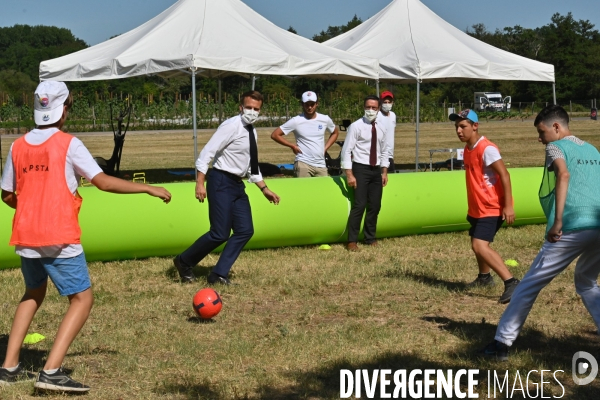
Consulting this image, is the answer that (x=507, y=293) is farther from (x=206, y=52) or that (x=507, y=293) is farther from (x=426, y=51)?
(x=426, y=51)

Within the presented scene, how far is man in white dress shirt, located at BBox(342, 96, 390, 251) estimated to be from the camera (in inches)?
387

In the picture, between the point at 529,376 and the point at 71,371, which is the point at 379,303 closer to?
the point at 529,376

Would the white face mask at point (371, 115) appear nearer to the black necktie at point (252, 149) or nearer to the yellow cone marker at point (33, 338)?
the black necktie at point (252, 149)

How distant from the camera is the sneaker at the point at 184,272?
26.2ft

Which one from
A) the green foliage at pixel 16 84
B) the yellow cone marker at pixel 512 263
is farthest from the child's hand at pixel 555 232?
the green foliage at pixel 16 84

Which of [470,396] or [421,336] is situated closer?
[470,396]

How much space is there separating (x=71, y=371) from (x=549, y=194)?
10.7 ft

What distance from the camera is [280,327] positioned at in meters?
6.35

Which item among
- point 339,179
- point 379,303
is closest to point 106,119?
point 339,179

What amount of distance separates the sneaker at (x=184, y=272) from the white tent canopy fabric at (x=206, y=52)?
6587 mm

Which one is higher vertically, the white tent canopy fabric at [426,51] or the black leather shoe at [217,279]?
the white tent canopy fabric at [426,51]

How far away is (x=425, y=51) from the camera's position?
55.8 ft

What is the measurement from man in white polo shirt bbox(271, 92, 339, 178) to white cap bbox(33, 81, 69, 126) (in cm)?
653
